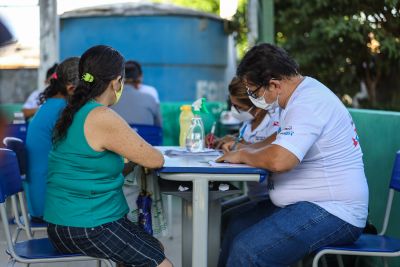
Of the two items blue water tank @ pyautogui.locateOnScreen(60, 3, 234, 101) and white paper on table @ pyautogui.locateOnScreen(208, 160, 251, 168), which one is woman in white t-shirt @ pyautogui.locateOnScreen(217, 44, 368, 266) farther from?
blue water tank @ pyautogui.locateOnScreen(60, 3, 234, 101)

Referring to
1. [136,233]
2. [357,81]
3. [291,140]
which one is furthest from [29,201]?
[357,81]

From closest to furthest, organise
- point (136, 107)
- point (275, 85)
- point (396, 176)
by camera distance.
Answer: point (275, 85)
point (396, 176)
point (136, 107)

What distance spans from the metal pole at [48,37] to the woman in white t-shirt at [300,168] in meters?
7.63

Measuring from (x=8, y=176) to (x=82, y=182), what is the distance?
495 mm

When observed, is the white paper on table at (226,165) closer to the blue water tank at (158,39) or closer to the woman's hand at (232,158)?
the woman's hand at (232,158)

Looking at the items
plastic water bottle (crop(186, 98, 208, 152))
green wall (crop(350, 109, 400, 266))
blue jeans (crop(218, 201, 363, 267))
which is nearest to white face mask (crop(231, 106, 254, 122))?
plastic water bottle (crop(186, 98, 208, 152))

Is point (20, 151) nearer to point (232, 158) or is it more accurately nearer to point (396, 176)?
Result: point (232, 158)

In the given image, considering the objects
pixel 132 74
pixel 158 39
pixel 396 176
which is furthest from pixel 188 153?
pixel 158 39

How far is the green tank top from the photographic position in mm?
3061

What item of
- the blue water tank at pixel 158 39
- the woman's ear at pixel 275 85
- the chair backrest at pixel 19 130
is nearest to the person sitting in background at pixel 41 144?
the woman's ear at pixel 275 85

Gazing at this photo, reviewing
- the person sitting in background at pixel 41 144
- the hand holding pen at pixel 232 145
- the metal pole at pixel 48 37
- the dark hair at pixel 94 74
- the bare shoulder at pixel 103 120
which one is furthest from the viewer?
the metal pole at pixel 48 37

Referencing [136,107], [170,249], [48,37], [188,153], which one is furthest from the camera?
[48,37]

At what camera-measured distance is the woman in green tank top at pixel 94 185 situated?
10.0ft

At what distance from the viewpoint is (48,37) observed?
10719mm
